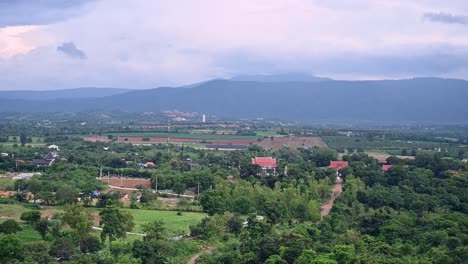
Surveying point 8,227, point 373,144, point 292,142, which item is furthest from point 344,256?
point 292,142

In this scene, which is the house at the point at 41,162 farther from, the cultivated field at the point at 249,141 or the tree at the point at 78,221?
the tree at the point at 78,221

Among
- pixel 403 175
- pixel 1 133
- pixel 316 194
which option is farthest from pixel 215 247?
pixel 1 133

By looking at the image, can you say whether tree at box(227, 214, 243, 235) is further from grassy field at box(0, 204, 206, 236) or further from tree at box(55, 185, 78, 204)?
tree at box(55, 185, 78, 204)

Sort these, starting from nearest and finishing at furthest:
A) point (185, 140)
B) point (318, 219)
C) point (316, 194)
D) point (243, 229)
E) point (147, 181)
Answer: point (243, 229), point (318, 219), point (316, 194), point (147, 181), point (185, 140)

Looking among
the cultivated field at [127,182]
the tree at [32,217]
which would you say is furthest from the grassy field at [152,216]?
the cultivated field at [127,182]

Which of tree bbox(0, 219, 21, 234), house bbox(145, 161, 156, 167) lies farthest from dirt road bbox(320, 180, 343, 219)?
house bbox(145, 161, 156, 167)

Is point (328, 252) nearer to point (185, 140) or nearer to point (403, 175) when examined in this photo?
point (403, 175)

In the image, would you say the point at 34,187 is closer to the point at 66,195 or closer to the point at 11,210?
the point at 66,195
